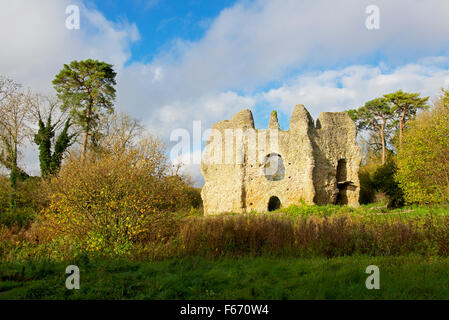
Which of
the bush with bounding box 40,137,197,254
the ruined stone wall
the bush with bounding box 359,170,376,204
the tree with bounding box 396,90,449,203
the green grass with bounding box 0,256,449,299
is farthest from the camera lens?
the bush with bounding box 359,170,376,204

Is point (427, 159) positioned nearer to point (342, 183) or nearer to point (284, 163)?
point (342, 183)

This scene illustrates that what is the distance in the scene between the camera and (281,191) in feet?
70.0

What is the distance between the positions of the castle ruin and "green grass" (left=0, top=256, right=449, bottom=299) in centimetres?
1431

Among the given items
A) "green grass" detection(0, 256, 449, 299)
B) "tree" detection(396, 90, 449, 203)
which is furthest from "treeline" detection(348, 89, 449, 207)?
"green grass" detection(0, 256, 449, 299)

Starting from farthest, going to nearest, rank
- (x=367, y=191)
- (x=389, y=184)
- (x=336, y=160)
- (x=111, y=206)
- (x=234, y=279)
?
(x=367, y=191), (x=389, y=184), (x=336, y=160), (x=111, y=206), (x=234, y=279)

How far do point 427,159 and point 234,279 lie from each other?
19.8m

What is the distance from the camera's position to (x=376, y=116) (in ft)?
119

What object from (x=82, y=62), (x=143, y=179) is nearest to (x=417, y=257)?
(x=143, y=179)

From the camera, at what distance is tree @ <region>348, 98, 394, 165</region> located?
34.9 metres

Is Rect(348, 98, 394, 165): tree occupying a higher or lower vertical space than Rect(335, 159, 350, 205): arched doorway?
higher

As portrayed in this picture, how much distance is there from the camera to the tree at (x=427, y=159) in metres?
19.2

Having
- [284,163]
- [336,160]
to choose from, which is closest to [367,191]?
[336,160]

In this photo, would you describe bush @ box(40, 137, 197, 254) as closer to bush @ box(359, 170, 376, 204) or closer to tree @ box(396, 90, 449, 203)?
tree @ box(396, 90, 449, 203)
